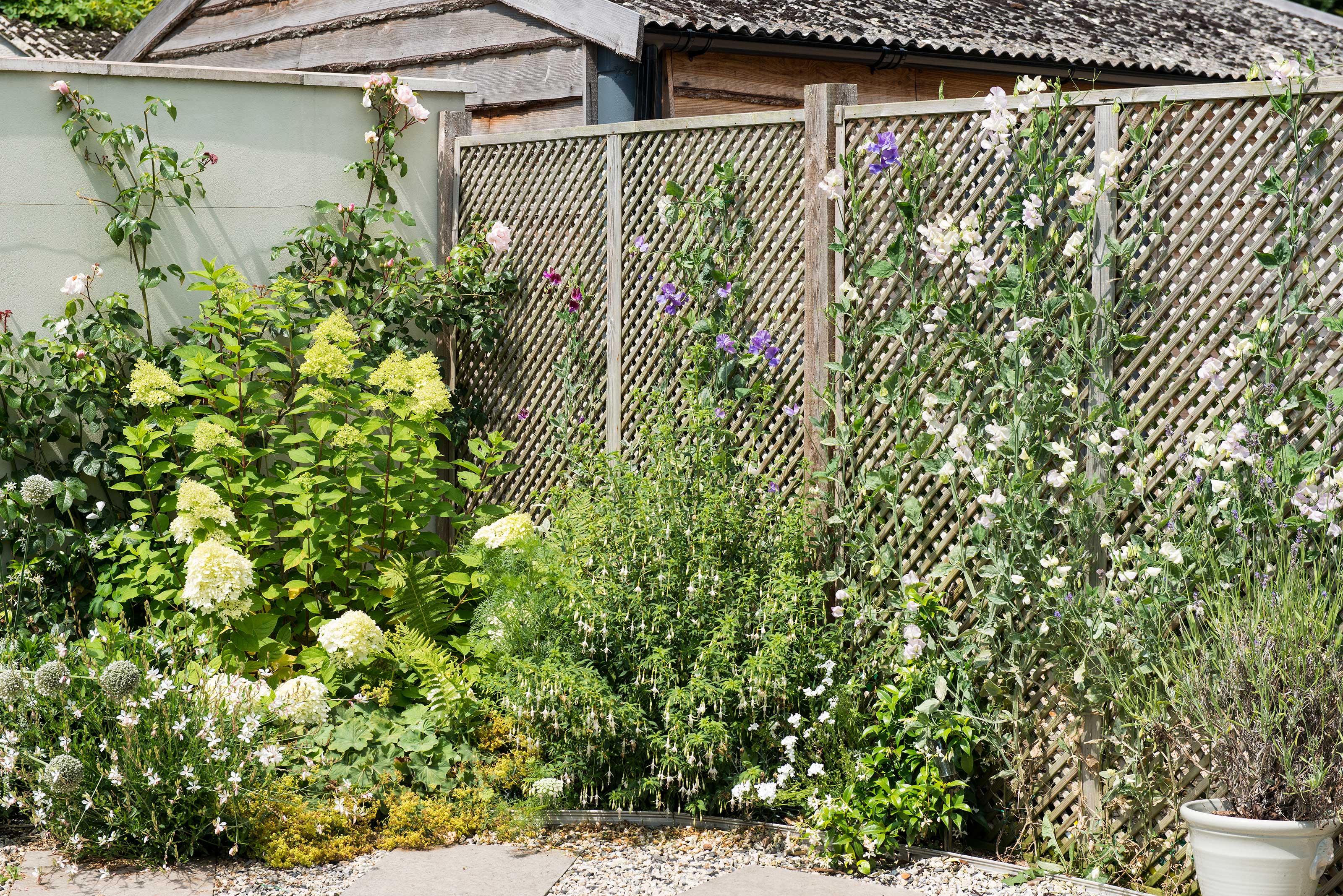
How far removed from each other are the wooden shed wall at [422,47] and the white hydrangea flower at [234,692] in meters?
3.64

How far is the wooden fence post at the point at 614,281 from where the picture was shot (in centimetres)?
521

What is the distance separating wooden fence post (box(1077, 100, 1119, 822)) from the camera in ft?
12.1

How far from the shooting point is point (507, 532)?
4906 mm

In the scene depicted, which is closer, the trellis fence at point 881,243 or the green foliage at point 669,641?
the trellis fence at point 881,243

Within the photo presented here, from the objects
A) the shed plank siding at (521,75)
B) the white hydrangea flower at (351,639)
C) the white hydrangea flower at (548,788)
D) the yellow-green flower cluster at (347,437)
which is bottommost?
the white hydrangea flower at (548,788)

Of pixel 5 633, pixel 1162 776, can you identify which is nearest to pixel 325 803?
pixel 5 633

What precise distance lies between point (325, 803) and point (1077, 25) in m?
7.27

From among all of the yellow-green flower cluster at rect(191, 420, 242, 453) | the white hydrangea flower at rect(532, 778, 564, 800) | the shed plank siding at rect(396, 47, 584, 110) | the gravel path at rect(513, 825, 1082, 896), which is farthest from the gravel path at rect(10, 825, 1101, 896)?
the shed plank siding at rect(396, 47, 584, 110)

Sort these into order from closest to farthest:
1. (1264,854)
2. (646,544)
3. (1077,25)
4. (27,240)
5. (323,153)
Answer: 1. (1264,854)
2. (646,544)
3. (27,240)
4. (323,153)
5. (1077,25)

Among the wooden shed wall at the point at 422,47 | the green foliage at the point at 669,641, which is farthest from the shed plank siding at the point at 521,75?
the green foliage at the point at 669,641

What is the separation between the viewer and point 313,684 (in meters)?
4.27

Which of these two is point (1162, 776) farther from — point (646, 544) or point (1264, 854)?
point (646, 544)

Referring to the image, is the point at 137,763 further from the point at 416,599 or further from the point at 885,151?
the point at 885,151

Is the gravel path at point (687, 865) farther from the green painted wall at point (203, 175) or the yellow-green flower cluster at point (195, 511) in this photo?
the green painted wall at point (203, 175)
